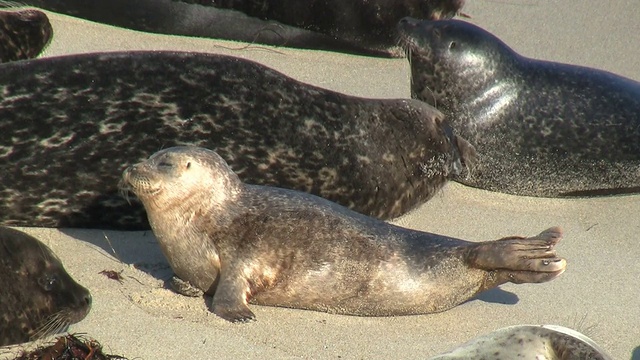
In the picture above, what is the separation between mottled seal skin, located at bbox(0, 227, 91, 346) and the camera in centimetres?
456

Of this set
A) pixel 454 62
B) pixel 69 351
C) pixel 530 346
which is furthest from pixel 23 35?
A: pixel 530 346

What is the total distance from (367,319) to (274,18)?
368cm

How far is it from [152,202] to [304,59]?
3265 millimetres

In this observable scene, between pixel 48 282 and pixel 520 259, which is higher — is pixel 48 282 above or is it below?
below

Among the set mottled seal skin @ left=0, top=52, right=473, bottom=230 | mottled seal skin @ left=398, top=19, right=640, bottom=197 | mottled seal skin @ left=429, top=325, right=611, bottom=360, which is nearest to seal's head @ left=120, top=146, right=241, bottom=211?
mottled seal skin @ left=0, top=52, right=473, bottom=230

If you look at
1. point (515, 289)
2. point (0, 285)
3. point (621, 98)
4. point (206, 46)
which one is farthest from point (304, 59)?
point (0, 285)

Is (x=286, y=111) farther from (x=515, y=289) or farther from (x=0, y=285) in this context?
(x=0, y=285)

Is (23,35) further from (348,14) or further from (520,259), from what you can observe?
(520,259)

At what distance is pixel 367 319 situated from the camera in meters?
5.07

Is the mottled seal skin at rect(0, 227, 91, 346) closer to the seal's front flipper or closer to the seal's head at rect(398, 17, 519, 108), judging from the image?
the seal's front flipper

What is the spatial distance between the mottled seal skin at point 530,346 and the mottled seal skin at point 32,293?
1.47m

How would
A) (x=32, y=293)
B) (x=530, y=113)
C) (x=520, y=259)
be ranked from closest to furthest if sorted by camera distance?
(x=32, y=293), (x=520, y=259), (x=530, y=113)

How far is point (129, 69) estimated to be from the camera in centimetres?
603

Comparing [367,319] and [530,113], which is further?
[530,113]
